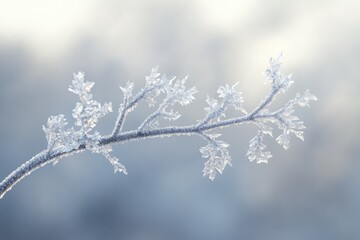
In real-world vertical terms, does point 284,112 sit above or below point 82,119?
above

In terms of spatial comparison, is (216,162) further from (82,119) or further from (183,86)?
(82,119)

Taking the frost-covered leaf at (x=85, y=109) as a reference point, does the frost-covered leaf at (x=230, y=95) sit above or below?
above

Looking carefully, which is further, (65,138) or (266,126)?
(266,126)

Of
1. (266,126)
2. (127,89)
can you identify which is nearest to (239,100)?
(266,126)

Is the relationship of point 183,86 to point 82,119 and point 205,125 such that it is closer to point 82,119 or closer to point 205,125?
point 205,125

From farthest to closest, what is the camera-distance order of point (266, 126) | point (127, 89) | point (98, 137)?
1. point (266, 126)
2. point (127, 89)
3. point (98, 137)

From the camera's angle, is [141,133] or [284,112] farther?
[284,112]

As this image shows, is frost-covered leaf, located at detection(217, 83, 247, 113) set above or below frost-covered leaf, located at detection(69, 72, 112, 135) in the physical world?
above

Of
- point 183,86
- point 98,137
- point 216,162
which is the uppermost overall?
point 183,86

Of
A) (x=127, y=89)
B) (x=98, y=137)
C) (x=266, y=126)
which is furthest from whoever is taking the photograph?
(x=266, y=126)

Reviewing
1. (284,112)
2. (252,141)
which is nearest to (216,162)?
(252,141)
